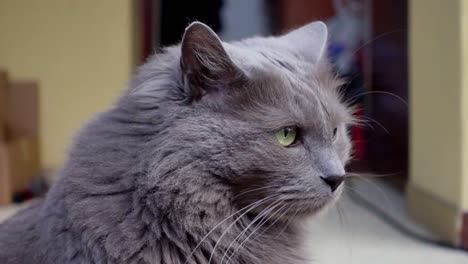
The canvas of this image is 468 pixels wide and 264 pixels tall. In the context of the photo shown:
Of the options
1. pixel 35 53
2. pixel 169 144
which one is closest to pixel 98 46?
pixel 35 53

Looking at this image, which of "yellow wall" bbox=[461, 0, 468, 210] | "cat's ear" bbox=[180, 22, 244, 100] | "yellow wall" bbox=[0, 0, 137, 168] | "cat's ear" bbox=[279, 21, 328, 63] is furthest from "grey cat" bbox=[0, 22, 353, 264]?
"yellow wall" bbox=[0, 0, 137, 168]

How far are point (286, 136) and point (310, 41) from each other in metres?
0.28

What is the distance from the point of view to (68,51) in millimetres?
2607

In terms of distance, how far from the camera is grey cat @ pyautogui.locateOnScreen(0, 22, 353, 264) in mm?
800

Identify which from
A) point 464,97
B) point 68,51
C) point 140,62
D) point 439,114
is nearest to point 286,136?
point 464,97

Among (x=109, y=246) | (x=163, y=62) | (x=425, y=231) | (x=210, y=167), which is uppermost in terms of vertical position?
(x=163, y=62)

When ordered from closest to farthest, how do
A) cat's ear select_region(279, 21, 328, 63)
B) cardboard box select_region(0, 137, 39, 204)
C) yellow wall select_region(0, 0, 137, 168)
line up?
cat's ear select_region(279, 21, 328, 63) → cardboard box select_region(0, 137, 39, 204) → yellow wall select_region(0, 0, 137, 168)

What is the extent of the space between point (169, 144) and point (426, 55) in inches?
54.4

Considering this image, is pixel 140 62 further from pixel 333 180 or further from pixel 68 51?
pixel 333 180

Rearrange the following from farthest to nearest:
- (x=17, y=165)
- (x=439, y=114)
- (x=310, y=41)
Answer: (x=17, y=165) < (x=439, y=114) < (x=310, y=41)

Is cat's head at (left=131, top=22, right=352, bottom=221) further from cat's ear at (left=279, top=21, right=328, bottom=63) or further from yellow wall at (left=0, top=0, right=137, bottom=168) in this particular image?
yellow wall at (left=0, top=0, right=137, bottom=168)

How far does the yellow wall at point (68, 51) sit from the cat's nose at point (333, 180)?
74.2 inches

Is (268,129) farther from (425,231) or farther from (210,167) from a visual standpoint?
(425,231)

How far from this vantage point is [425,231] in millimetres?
1842
